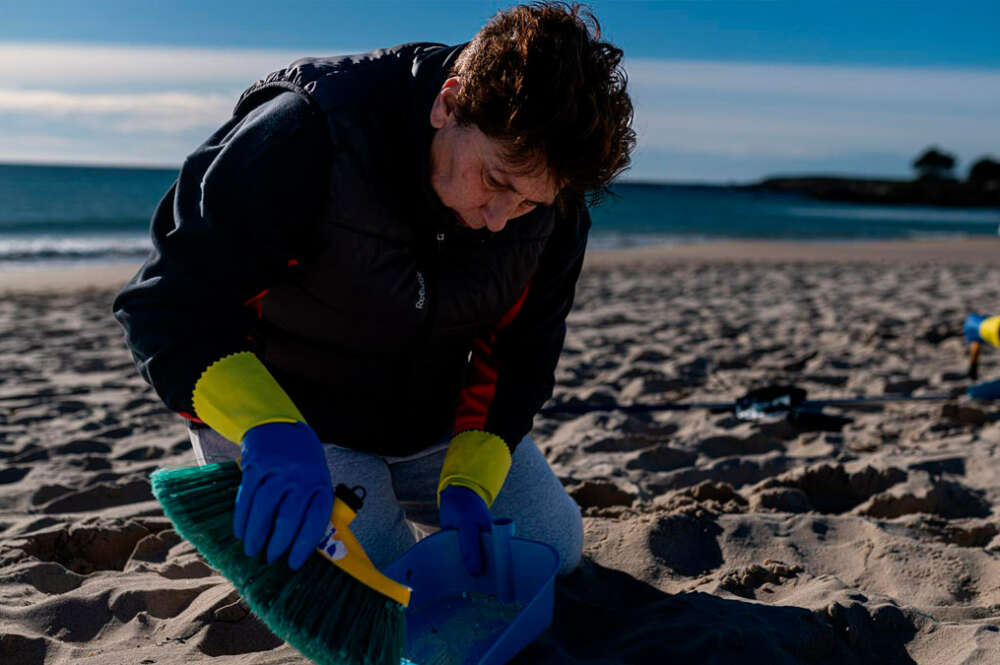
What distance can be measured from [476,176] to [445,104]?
139 mm

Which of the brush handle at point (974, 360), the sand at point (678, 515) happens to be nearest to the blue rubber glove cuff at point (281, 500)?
the sand at point (678, 515)

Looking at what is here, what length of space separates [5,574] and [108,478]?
2.16 ft

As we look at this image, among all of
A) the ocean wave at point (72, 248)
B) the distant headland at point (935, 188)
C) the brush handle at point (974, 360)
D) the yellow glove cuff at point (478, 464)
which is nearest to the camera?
the yellow glove cuff at point (478, 464)

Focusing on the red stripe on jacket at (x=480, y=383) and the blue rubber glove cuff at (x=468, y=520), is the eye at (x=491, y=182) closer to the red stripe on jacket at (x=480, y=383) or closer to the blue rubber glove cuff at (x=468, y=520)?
the red stripe on jacket at (x=480, y=383)

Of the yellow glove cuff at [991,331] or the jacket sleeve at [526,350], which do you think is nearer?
the jacket sleeve at [526,350]

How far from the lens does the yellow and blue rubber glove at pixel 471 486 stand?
176 centimetres

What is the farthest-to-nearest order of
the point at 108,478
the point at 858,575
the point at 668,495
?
the point at 108,478, the point at 668,495, the point at 858,575

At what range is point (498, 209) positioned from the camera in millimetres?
1569

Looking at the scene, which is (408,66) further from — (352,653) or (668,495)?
(668,495)

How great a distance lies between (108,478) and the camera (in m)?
2.64

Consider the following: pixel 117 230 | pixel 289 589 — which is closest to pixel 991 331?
pixel 289 589

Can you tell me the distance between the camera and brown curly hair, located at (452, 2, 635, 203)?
55.6 inches

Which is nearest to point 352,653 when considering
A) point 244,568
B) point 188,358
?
point 244,568

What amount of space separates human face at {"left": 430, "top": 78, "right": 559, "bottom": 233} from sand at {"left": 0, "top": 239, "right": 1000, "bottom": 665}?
0.85 metres
